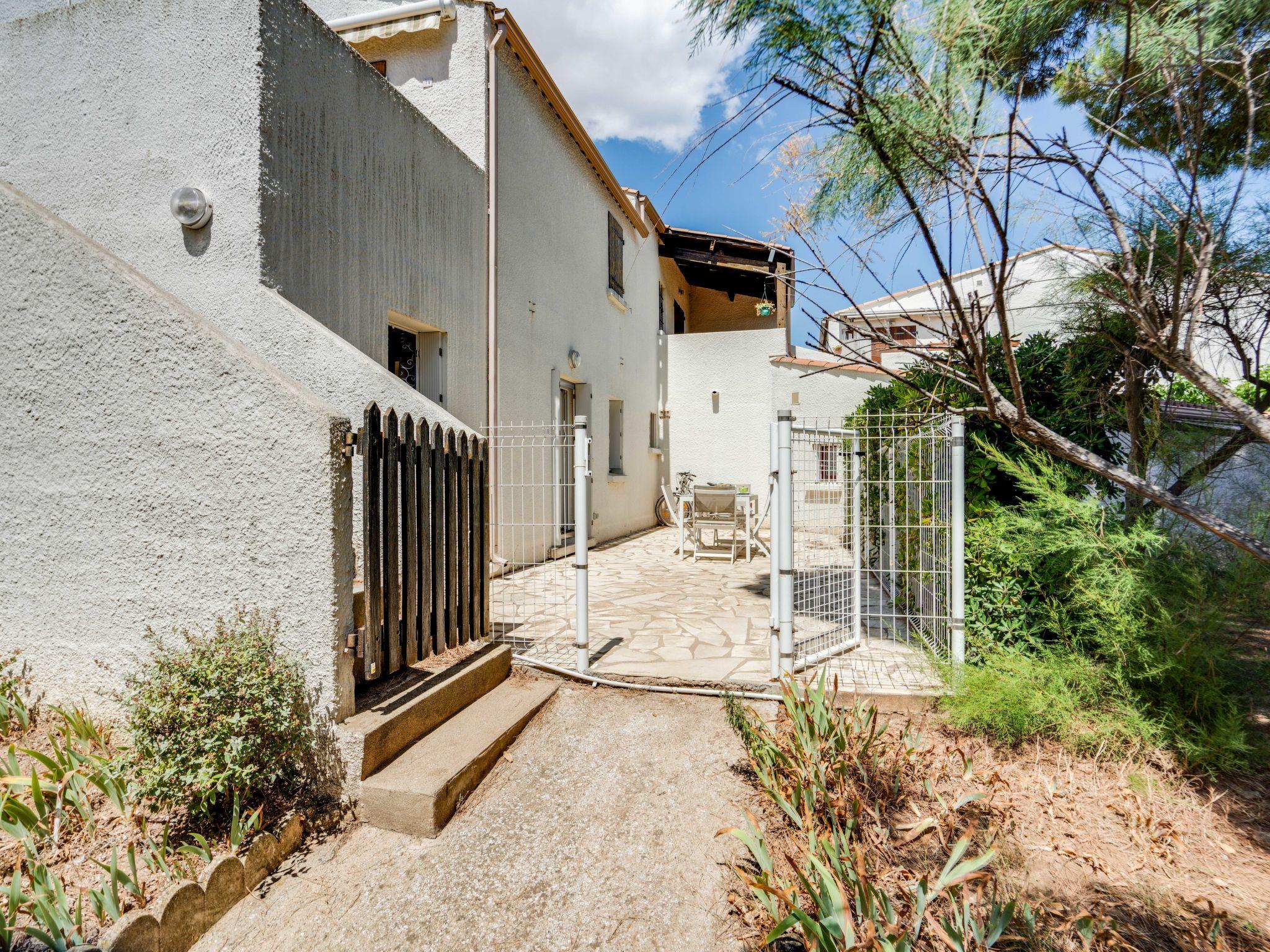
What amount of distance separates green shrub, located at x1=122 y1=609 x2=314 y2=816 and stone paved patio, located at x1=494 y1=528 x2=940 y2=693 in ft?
6.29

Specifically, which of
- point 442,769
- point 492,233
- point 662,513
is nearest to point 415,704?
point 442,769

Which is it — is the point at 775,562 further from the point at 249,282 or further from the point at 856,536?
the point at 249,282

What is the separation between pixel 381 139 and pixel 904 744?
614 cm

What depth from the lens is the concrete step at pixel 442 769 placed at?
2.90 metres

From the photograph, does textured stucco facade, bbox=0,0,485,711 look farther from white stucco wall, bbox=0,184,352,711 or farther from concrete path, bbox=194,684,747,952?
concrete path, bbox=194,684,747,952

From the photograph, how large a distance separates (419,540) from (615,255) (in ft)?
31.1

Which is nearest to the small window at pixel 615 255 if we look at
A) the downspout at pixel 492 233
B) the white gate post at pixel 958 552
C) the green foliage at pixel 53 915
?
the downspout at pixel 492 233

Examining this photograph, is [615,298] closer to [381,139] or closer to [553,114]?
[553,114]

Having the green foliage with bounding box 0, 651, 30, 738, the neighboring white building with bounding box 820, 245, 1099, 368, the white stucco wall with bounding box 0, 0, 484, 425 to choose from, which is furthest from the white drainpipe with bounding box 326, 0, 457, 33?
the green foliage with bounding box 0, 651, 30, 738

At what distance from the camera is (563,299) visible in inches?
366

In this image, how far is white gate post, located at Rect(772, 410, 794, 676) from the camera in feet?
13.1

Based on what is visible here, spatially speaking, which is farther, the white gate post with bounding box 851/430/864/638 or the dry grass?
the white gate post with bounding box 851/430/864/638

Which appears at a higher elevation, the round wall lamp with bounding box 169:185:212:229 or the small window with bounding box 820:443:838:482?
the round wall lamp with bounding box 169:185:212:229

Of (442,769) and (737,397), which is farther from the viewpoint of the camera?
(737,397)
